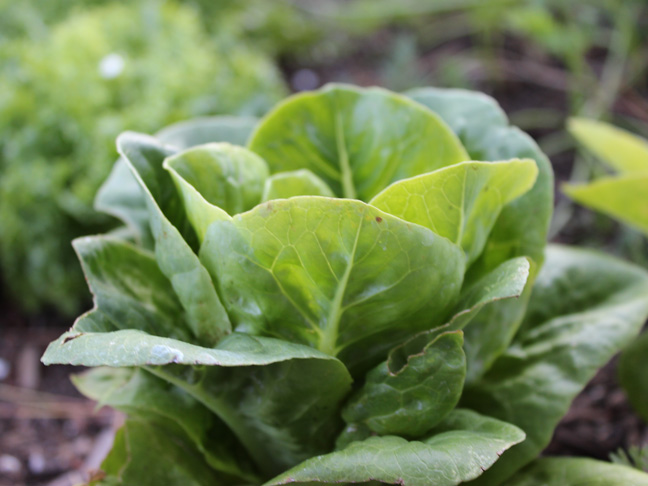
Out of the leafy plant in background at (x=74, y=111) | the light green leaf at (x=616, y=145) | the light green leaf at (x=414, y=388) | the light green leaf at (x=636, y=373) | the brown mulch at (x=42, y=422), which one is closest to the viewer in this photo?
the light green leaf at (x=414, y=388)

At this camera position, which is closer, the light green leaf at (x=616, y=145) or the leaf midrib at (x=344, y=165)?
the leaf midrib at (x=344, y=165)

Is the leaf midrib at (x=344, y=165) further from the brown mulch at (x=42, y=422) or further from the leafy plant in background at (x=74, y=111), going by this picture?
the leafy plant in background at (x=74, y=111)

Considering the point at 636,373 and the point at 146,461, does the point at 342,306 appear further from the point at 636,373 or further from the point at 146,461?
the point at 636,373

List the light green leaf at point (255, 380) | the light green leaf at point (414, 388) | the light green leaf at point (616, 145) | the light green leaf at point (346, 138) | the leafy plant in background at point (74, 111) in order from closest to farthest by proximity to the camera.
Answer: the light green leaf at point (255, 380)
the light green leaf at point (414, 388)
the light green leaf at point (346, 138)
the light green leaf at point (616, 145)
the leafy plant in background at point (74, 111)

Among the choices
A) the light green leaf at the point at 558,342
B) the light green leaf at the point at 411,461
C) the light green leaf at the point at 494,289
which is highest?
the light green leaf at the point at 494,289

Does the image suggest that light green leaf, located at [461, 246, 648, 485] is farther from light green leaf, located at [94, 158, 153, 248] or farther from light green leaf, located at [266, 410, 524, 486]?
light green leaf, located at [94, 158, 153, 248]

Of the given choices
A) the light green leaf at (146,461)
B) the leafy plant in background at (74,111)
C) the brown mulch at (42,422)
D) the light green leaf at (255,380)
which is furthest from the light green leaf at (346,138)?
the leafy plant in background at (74,111)

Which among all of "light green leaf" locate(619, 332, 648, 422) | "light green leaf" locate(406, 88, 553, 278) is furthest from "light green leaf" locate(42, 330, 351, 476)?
"light green leaf" locate(619, 332, 648, 422)

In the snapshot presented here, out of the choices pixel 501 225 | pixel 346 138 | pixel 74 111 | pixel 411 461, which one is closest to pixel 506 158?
pixel 501 225
